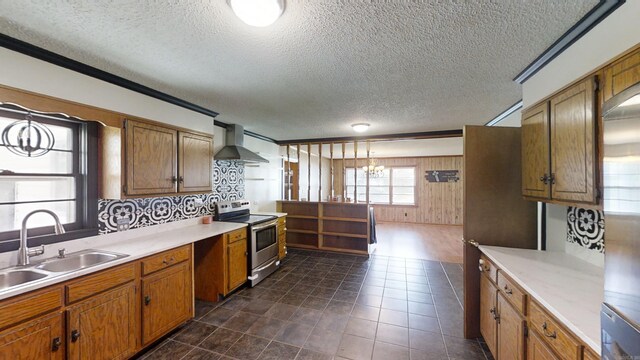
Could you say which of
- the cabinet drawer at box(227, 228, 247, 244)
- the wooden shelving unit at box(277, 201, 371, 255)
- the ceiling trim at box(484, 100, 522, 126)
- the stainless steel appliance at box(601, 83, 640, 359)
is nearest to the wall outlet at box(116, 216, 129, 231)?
the cabinet drawer at box(227, 228, 247, 244)

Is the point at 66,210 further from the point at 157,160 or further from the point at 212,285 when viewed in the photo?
the point at 212,285

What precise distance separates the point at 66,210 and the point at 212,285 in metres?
1.64

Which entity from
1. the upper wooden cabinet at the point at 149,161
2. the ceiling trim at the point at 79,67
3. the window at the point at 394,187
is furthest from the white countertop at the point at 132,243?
the window at the point at 394,187

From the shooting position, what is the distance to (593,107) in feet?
4.18

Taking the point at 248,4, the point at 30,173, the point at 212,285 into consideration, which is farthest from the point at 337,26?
the point at 212,285

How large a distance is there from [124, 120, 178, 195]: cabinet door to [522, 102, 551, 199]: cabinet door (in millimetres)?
3390

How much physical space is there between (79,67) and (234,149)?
6.45ft

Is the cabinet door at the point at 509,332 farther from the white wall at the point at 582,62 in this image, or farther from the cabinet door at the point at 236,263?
the cabinet door at the point at 236,263

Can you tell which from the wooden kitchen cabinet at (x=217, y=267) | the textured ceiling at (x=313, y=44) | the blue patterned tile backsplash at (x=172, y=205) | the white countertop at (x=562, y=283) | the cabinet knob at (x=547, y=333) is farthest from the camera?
the wooden kitchen cabinet at (x=217, y=267)

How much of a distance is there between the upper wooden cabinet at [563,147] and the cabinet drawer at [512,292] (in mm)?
616

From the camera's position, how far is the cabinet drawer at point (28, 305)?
50.0 inches

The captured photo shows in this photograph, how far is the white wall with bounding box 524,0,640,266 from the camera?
1.25 m

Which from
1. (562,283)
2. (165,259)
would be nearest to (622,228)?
(562,283)

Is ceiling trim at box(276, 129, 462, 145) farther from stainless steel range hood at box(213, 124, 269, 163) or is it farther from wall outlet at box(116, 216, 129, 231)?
wall outlet at box(116, 216, 129, 231)
